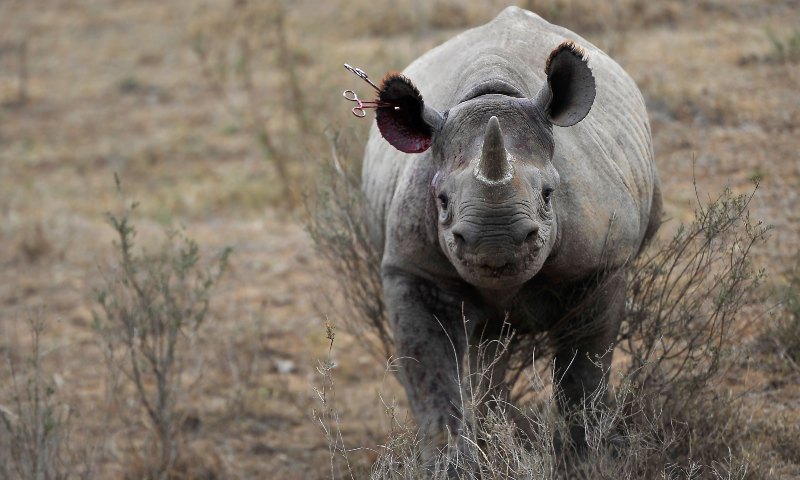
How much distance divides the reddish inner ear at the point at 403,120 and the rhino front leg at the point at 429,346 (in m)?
0.56

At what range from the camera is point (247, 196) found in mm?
Result: 11906

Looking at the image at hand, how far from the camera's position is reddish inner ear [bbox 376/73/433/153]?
432 cm

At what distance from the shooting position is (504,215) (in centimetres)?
383

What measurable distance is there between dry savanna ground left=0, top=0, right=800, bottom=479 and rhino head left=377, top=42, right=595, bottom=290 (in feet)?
3.21

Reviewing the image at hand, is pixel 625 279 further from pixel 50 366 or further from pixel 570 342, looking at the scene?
pixel 50 366

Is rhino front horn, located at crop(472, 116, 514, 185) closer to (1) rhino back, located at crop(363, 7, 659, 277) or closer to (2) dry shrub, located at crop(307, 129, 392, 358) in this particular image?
(1) rhino back, located at crop(363, 7, 659, 277)

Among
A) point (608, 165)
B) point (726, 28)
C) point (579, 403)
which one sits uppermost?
point (726, 28)

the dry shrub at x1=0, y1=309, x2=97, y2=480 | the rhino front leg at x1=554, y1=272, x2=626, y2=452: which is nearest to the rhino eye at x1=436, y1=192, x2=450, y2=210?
the rhino front leg at x1=554, y1=272, x2=626, y2=452

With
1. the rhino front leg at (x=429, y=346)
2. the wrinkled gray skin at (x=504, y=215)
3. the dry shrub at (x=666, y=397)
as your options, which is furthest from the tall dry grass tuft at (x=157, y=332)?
the rhino front leg at (x=429, y=346)

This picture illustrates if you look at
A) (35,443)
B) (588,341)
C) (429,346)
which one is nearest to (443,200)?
(429,346)

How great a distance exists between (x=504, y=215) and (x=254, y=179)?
29.8 ft

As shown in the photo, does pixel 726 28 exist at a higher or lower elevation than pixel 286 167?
higher

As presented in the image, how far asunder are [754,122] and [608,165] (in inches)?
193

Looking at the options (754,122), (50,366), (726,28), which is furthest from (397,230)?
(726,28)
